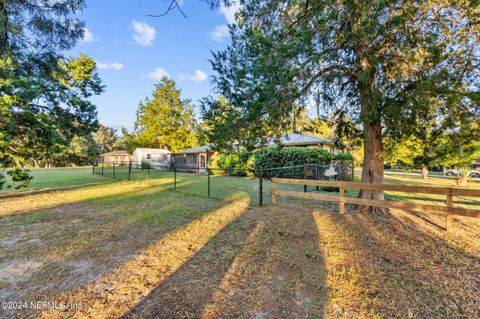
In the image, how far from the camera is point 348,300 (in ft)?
7.90

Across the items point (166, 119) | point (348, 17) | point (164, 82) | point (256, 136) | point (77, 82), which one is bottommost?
point (256, 136)

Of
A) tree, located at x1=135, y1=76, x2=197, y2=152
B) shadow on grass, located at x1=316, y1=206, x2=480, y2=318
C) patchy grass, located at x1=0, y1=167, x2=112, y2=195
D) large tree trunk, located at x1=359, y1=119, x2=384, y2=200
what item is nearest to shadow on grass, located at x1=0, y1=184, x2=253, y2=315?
shadow on grass, located at x1=316, y1=206, x2=480, y2=318

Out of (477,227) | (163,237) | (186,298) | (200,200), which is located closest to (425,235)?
(477,227)

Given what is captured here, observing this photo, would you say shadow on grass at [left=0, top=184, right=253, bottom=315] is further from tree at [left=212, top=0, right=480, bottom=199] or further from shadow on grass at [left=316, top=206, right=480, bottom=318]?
shadow on grass at [left=316, top=206, right=480, bottom=318]

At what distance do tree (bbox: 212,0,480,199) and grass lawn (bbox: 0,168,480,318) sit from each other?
2.30m

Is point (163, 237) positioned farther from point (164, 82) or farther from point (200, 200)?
point (164, 82)

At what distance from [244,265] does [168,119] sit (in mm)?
37039

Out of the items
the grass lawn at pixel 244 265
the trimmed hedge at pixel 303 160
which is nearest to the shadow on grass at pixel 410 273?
the grass lawn at pixel 244 265

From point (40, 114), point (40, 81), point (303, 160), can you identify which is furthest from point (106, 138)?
point (303, 160)

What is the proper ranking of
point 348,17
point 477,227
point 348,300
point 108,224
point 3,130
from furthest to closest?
point 3,130 < point 108,224 < point 477,227 < point 348,17 < point 348,300

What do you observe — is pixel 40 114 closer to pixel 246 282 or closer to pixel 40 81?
pixel 40 81

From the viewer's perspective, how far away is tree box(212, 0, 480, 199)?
3.71 m

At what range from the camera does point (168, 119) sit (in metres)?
37.3

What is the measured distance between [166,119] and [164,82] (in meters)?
6.38
